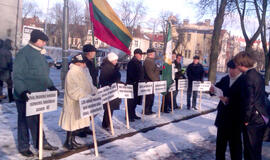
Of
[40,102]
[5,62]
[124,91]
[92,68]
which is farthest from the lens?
[5,62]

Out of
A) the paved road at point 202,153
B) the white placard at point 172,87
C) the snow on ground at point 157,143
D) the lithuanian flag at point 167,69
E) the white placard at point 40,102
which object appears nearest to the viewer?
the white placard at point 40,102

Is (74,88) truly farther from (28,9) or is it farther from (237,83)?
(28,9)

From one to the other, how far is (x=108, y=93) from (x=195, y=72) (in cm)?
483

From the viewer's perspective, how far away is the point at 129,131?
699 cm

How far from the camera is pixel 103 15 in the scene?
6.73 meters

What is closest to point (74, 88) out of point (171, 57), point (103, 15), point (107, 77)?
point (107, 77)

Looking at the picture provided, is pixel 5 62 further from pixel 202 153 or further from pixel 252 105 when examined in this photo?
pixel 252 105

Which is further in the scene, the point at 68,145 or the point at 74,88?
the point at 68,145

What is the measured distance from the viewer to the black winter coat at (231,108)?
13.6 feet

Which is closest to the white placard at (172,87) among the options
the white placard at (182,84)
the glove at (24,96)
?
the white placard at (182,84)

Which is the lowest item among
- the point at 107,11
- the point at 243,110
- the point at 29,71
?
the point at 243,110

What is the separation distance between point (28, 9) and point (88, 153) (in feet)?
214

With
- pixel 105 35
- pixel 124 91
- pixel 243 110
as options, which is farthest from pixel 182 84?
pixel 243 110

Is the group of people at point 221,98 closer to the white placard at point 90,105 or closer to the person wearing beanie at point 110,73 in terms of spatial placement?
the white placard at point 90,105
